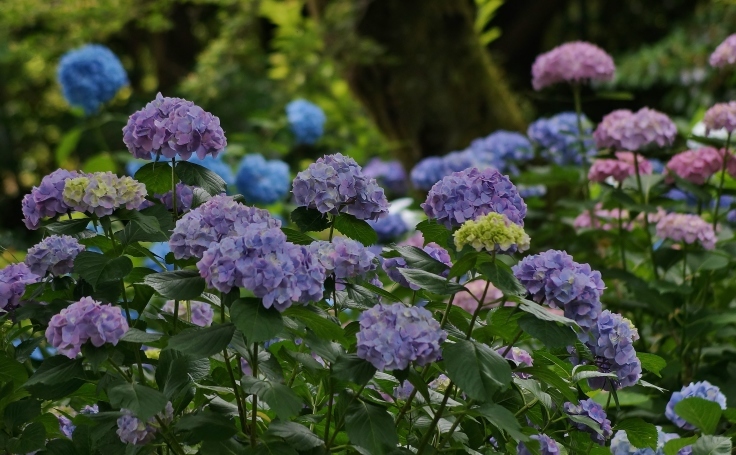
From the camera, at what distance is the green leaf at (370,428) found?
3.70ft

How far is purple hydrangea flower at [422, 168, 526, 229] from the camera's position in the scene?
4.15 feet

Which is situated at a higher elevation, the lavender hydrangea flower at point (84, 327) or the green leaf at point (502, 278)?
the green leaf at point (502, 278)

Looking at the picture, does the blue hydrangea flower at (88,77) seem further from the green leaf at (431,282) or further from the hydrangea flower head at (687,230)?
the green leaf at (431,282)

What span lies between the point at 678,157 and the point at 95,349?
1.57 meters

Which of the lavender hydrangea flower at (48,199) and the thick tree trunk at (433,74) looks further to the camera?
the thick tree trunk at (433,74)

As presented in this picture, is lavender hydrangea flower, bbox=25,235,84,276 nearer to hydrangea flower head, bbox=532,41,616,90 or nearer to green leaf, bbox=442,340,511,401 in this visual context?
green leaf, bbox=442,340,511,401

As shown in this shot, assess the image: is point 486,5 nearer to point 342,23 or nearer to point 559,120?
point 342,23

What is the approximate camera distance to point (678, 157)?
7.48ft

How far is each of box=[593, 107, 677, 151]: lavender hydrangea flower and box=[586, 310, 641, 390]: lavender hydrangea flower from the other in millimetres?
904

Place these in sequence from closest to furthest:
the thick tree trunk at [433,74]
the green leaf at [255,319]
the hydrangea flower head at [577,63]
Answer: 1. the green leaf at [255,319]
2. the hydrangea flower head at [577,63]
3. the thick tree trunk at [433,74]

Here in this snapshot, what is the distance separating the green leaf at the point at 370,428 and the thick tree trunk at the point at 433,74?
2517 mm

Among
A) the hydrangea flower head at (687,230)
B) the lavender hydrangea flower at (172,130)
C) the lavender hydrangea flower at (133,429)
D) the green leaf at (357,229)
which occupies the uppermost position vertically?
the lavender hydrangea flower at (172,130)

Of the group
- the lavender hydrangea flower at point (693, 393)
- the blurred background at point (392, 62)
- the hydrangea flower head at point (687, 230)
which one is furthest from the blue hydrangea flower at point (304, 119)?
the lavender hydrangea flower at point (693, 393)

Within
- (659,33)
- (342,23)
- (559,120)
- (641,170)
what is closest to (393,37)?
(342,23)
